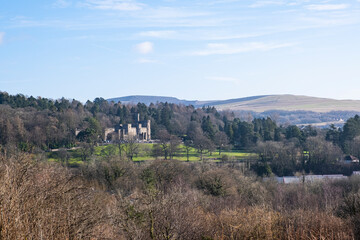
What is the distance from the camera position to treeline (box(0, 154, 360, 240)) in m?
7.40

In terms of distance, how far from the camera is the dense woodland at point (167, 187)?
353 inches

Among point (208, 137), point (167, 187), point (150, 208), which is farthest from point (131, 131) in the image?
point (150, 208)

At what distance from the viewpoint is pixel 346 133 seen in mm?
56781

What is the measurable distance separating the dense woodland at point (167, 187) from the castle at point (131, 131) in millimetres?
2219

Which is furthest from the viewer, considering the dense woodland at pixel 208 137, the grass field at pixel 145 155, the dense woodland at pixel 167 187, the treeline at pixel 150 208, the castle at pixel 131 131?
the castle at pixel 131 131

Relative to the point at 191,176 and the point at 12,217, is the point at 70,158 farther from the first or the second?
the point at 12,217

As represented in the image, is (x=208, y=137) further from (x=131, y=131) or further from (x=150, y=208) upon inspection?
(x=150, y=208)

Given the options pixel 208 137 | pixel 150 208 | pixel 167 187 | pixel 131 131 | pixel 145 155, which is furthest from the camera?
pixel 131 131

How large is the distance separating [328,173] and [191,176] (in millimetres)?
20533

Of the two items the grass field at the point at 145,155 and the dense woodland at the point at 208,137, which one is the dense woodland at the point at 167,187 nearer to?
the dense woodland at the point at 208,137

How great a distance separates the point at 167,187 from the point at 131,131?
1778 inches

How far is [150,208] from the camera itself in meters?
11.9

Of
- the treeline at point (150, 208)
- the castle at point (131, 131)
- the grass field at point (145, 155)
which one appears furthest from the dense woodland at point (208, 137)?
the treeline at point (150, 208)

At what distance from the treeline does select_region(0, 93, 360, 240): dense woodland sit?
47 mm
